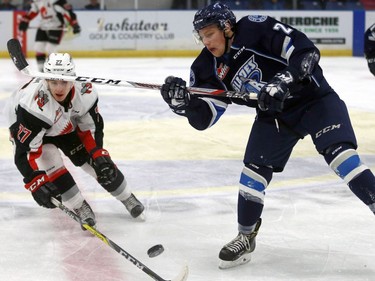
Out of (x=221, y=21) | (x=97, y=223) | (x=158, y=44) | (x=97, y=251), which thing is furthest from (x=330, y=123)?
(x=158, y=44)

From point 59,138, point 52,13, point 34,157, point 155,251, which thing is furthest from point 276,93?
point 52,13

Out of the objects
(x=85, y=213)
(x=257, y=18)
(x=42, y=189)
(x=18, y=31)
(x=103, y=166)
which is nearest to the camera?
(x=257, y=18)

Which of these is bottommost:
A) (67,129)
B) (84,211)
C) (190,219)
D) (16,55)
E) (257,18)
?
(190,219)

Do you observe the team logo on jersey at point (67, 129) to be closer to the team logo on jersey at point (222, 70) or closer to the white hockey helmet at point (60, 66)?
the white hockey helmet at point (60, 66)

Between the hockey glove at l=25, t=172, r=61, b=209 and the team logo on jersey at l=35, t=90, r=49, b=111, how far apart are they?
337 millimetres

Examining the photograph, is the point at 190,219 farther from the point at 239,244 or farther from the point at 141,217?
the point at 239,244

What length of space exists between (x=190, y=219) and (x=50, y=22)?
721cm

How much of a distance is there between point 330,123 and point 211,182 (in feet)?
5.54

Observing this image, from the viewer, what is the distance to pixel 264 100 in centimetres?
301

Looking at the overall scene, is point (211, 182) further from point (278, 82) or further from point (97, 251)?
point (278, 82)

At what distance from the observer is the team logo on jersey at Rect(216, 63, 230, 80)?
3.28 metres

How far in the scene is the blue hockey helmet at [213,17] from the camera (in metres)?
3.15

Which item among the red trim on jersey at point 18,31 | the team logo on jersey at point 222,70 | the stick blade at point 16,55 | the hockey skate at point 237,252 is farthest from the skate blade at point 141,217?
the red trim on jersey at point 18,31

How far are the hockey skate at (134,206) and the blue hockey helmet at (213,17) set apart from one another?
1.15 m
